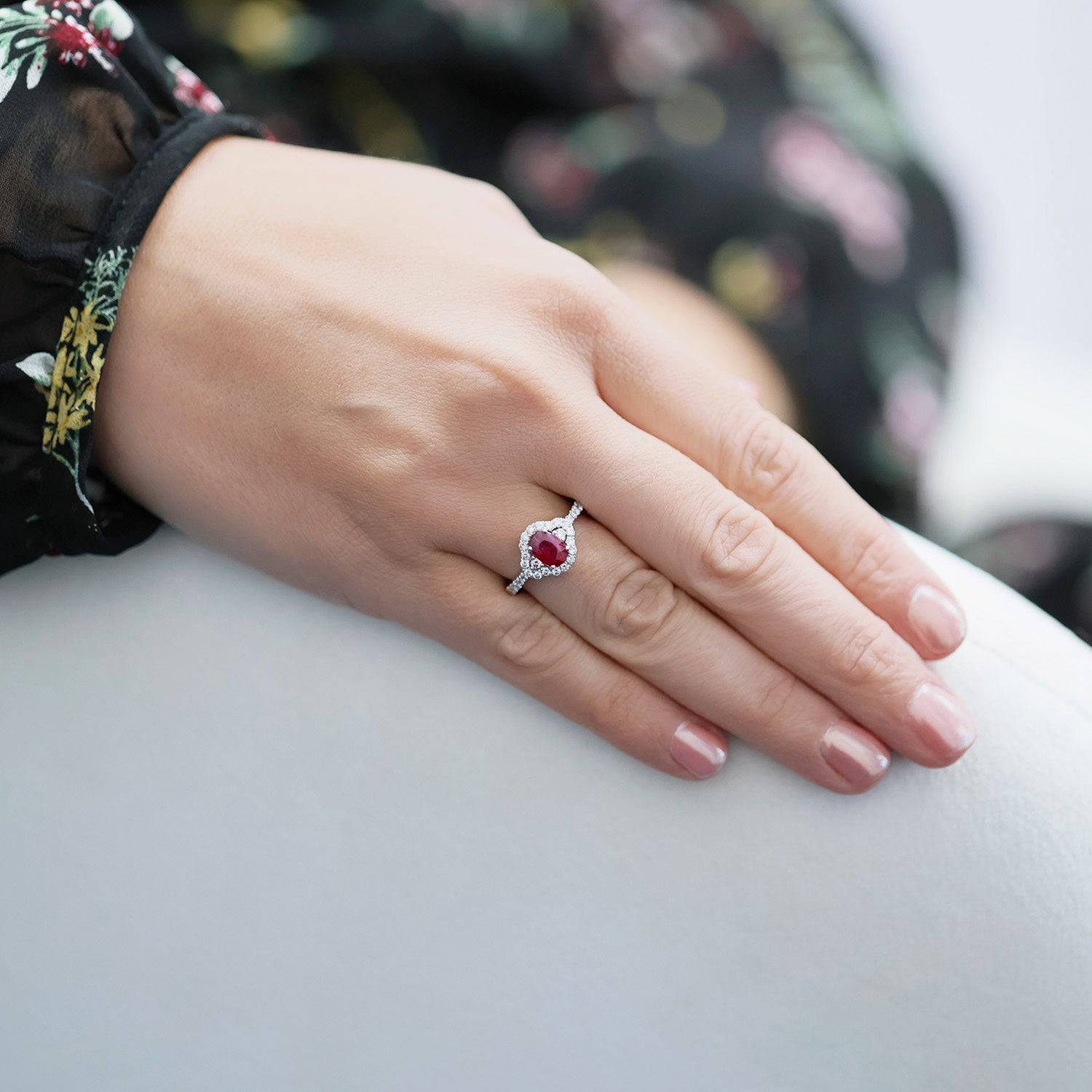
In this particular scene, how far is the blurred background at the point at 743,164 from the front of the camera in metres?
0.88

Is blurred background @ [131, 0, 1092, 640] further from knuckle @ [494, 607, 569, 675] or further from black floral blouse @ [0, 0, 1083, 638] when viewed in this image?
knuckle @ [494, 607, 569, 675]

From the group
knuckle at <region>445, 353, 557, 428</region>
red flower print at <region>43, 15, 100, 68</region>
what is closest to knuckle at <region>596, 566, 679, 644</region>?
knuckle at <region>445, 353, 557, 428</region>

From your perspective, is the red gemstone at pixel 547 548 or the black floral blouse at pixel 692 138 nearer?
the red gemstone at pixel 547 548

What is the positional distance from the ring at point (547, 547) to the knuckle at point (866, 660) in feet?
0.51

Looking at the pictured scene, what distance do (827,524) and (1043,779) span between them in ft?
0.57

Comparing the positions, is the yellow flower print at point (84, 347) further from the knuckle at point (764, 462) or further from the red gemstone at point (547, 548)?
the knuckle at point (764, 462)

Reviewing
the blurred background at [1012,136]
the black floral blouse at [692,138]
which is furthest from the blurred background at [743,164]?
the blurred background at [1012,136]

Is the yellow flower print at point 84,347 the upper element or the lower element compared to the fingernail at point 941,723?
lower

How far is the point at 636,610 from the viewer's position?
557 mm

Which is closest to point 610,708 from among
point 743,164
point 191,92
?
point 191,92

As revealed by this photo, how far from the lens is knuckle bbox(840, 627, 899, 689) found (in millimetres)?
542

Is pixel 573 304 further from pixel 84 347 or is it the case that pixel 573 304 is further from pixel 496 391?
pixel 84 347

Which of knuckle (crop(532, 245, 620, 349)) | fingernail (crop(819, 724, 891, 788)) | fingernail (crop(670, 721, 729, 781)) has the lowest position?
fingernail (crop(670, 721, 729, 781))

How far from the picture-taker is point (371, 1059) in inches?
22.7
